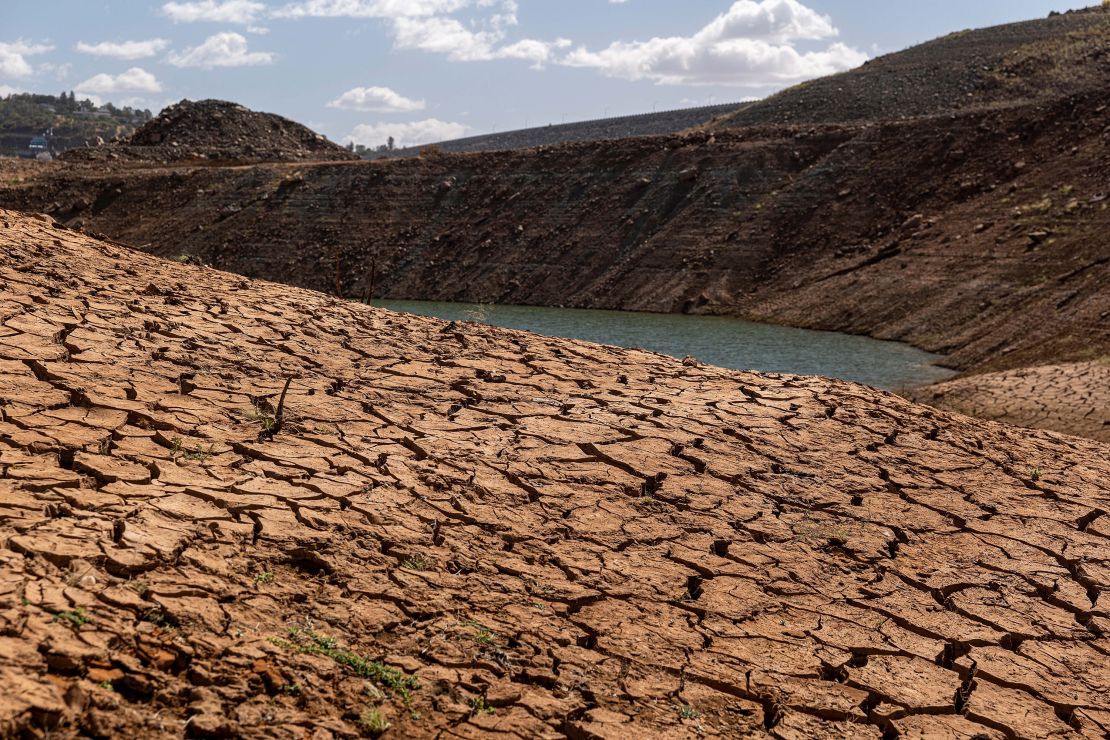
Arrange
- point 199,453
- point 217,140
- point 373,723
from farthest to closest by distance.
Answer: point 217,140 < point 199,453 < point 373,723

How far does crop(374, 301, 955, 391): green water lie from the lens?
1889cm

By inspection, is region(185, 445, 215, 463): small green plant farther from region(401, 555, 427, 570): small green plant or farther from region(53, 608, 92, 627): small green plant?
region(53, 608, 92, 627): small green plant

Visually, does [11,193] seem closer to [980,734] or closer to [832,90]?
[832,90]

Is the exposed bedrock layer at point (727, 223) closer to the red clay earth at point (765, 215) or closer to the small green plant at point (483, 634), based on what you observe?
the red clay earth at point (765, 215)

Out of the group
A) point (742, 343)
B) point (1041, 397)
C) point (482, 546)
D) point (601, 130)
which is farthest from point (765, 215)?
point (601, 130)

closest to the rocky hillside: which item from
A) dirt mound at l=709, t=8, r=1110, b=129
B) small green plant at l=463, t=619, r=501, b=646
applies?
dirt mound at l=709, t=8, r=1110, b=129

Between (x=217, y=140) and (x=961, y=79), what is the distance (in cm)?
3224

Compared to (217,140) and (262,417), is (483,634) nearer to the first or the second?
(262,417)

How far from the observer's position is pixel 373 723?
381 centimetres

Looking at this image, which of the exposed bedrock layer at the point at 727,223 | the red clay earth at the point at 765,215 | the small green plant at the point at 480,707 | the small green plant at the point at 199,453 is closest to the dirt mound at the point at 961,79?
the red clay earth at the point at 765,215

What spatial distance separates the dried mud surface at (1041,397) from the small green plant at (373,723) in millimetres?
10232

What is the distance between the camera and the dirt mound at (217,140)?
148 feet

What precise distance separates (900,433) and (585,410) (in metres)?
2.68

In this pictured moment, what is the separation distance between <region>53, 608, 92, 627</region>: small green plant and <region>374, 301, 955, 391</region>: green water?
1320 centimetres
